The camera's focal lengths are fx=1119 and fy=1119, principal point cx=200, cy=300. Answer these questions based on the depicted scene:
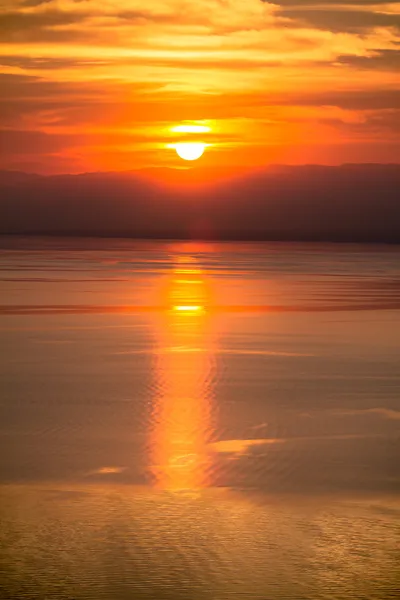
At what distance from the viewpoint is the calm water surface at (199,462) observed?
625 cm

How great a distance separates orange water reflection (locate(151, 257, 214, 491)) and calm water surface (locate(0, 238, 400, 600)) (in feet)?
0.11

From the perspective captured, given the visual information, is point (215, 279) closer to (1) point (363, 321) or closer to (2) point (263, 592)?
(1) point (363, 321)

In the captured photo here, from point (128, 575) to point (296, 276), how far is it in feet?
123

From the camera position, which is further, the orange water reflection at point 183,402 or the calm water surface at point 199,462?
the orange water reflection at point 183,402

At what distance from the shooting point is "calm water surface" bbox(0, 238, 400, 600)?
20.5ft

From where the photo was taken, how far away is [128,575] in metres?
6.17

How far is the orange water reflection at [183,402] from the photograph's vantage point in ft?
29.0

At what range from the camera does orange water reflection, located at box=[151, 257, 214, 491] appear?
Answer: 8852 mm

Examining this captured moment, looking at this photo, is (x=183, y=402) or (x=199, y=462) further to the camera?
(x=183, y=402)

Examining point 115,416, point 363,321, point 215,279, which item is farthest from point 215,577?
point 215,279

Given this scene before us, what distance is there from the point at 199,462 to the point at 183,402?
3175mm

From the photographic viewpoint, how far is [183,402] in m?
12.3

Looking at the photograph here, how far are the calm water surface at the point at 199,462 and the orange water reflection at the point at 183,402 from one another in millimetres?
34

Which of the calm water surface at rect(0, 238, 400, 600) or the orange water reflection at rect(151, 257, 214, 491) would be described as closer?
the calm water surface at rect(0, 238, 400, 600)
